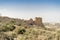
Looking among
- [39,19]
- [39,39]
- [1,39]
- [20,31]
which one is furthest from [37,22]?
[1,39]

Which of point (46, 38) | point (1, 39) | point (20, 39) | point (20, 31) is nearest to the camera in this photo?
point (1, 39)

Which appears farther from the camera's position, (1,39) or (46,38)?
(46,38)

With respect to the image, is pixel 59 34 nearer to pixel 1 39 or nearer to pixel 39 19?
pixel 1 39

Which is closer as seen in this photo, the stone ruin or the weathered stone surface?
the stone ruin

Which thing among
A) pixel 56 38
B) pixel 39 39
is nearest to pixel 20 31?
pixel 39 39

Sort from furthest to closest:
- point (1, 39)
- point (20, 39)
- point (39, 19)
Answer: point (39, 19), point (20, 39), point (1, 39)

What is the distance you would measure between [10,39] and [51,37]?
8579mm

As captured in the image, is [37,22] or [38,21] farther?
[37,22]

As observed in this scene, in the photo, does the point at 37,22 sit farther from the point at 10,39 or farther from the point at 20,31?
the point at 10,39

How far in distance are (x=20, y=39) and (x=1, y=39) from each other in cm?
389

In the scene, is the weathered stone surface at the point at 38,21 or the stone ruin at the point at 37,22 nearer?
the stone ruin at the point at 37,22

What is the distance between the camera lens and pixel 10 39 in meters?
34.7

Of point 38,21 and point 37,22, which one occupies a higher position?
point 38,21

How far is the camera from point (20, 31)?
46656 mm
